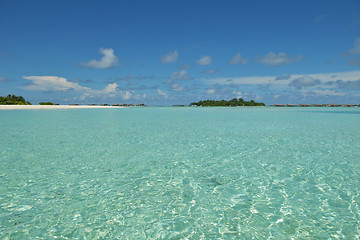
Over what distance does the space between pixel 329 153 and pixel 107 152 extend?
12.4 meters

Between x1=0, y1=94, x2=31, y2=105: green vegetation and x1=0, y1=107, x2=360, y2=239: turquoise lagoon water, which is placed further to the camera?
x1=0, y1=94, x2=31, y2=105: green vegetation

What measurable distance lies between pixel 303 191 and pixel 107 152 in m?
9.62

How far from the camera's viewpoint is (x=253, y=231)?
496 centimetres

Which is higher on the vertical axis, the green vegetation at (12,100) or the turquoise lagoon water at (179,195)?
the green vegetation at (12,100)

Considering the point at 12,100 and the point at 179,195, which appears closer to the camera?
the point at 179,195

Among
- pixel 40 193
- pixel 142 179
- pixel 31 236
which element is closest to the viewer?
pixel 31 236

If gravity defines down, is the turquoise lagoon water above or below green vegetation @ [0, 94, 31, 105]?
below

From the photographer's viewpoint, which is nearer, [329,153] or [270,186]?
[270,186]

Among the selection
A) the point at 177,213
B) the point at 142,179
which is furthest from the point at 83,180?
the point at 177,213

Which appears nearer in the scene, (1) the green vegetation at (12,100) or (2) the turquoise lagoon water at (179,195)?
(2) the turquoise lagoon water at (179,195)

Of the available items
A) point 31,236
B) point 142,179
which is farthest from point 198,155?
point 31,236

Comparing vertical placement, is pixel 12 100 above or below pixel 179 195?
above

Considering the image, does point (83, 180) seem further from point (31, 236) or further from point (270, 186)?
point (270, 186)

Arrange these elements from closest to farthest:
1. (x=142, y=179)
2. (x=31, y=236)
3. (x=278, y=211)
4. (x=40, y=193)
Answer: (x=31, y=236) → (x=278, y=211) → (x=40, y=193) → (x=142, y=179)
